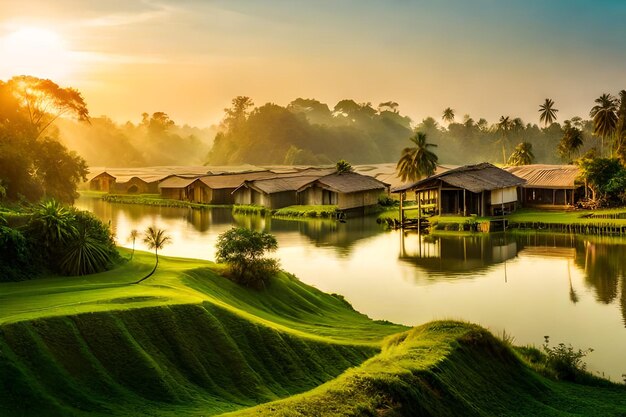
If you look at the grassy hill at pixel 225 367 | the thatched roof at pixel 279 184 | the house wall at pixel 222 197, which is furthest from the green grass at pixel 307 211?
the grassy hill at pixel 225 367

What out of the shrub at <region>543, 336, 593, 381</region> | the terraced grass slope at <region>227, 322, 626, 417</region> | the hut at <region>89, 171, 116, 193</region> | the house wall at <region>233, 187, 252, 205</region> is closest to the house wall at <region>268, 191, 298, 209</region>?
the house wall at <region>233, 187, 252, 205</region>

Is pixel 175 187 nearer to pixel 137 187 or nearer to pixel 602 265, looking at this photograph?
pixel 137 187

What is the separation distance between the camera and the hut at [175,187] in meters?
71.8

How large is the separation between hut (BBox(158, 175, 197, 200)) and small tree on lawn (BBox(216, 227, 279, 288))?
48.7 m

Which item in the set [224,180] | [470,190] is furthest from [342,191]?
[224,180]

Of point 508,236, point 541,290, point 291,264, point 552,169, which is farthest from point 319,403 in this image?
point 552,169

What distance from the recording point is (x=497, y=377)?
1263 cm

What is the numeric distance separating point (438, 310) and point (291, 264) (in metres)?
10.9

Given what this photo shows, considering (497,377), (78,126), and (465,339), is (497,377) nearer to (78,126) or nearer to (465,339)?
(465,339)

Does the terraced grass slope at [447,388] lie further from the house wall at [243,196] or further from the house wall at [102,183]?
the house wall at [102,183]

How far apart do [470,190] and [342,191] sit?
1281 cm

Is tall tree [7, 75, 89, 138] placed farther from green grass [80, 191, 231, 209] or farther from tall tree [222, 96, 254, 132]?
tall tree [222, 96, 254, 132]

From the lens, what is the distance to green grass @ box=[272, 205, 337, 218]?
56031mm

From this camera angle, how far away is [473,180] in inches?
2012
